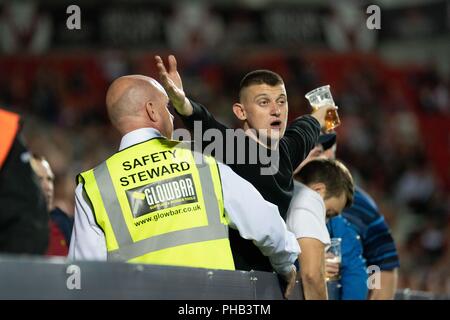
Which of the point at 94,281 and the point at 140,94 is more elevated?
the point at 140,94

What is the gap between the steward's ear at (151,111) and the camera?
4637mm

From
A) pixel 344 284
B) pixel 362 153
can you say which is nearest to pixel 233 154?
pixel 344 284

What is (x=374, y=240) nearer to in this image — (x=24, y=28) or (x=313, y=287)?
(x=313, y=287)

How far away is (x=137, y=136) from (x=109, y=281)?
1.27 metres

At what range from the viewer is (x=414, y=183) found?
16484 mm

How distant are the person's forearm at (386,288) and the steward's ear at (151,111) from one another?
2.27m

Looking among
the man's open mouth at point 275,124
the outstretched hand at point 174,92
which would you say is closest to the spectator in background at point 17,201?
the outstretched hand at point 174,92

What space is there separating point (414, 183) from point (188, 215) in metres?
12.6

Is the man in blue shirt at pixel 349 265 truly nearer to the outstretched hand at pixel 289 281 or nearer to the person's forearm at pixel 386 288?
the person's forearm at pixel 386 288

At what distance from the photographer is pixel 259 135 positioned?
5156mm

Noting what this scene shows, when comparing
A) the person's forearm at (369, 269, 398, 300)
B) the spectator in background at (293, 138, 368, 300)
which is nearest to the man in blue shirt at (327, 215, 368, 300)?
the spectator in background at (293, 138, 368, 300)

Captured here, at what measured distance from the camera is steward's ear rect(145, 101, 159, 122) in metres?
4.64
